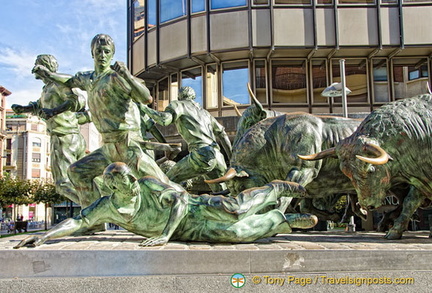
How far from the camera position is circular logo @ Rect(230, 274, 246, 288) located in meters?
3.52

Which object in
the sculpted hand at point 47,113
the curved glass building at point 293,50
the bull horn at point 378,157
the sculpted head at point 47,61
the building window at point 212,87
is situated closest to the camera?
the bull horn at point 378,157

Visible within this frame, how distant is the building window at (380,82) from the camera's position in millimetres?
20172

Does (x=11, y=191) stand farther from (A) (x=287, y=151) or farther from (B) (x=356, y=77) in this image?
(A) (x=287, y=151)

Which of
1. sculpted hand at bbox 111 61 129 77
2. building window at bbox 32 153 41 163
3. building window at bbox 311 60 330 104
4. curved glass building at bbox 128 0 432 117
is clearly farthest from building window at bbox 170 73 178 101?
building window at bbox 32 153 41 163

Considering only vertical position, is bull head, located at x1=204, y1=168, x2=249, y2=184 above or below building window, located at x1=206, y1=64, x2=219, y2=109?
below

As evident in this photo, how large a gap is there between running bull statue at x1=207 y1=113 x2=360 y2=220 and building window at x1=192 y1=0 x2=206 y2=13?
1453 centimetres

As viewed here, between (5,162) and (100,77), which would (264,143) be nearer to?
(100,77)

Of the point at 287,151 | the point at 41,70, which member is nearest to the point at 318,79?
the point at 287,151

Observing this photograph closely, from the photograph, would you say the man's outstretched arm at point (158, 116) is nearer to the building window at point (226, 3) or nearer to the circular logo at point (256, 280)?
the circular logo at point (256, 280)

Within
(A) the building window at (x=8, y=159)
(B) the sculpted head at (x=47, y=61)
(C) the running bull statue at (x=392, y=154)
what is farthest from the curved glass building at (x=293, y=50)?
(A) the building window at (x=8, y=159)

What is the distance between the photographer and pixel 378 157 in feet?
15.8

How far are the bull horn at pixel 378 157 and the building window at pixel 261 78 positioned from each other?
1510 centimetres

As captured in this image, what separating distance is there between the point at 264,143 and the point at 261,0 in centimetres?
1451

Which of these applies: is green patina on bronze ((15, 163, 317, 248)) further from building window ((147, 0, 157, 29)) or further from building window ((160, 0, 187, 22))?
building window ((147, 0, 157, 29))
